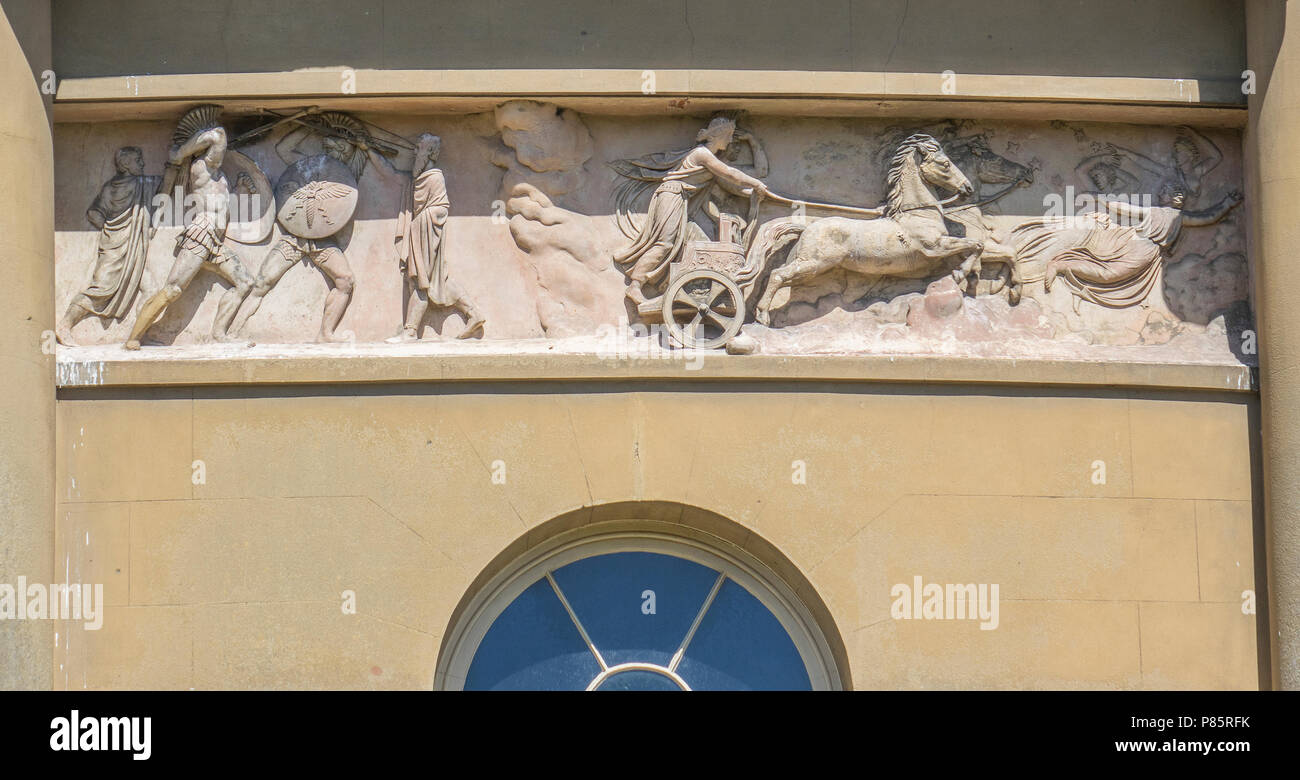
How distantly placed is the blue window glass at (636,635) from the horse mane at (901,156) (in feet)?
8.17

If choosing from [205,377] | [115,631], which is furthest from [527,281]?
[115,631]

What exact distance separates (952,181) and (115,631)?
5460 millimetres

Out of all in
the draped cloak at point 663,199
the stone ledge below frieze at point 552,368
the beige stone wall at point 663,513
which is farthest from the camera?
the draped cloak at point 663,199

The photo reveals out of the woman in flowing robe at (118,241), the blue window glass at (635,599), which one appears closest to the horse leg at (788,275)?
the blue window glass at (635,599)

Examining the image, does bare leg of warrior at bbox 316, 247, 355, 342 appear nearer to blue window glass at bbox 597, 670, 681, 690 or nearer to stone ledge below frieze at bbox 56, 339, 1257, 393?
stone ledge below frieze at bbox 56, 339, 1257, 393

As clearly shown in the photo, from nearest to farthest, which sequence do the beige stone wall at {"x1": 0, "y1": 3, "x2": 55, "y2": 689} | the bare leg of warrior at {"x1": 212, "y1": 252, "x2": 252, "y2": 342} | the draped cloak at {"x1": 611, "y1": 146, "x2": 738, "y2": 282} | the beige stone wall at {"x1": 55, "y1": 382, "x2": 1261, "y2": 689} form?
the beige stone wall at {"x1": 0, "y1": 3, "x2": 55, "y2": 689} → the beige stone wall at {"x1": 55, "y1": 382, "x2": 1261, "y2": 689} → the bare leg of warrior at {"x1": 212, "y1": 252, "x2": 252, "y2": 342} → the draped cloak at {"x1": 611, "y1": 146, "x2": 738, "y2": 282}

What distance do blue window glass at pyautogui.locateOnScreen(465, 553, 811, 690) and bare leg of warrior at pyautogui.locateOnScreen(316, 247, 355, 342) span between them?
192cm

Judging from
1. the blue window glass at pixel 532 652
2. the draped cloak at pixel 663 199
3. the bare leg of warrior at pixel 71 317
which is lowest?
the blue window glass at pixel 532 652

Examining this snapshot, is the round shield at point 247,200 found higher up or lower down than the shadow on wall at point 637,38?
lower down

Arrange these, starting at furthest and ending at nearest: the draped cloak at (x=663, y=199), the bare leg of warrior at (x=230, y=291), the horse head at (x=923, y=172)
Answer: the horse head at (x=923, y=172), the draped cloak at (x=663, y=199), the bare leg of warrior at (x=230, y=291)

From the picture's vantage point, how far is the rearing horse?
1129 cm

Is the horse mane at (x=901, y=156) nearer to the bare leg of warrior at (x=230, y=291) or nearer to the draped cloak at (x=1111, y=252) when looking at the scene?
the draped cloak at (x=1111, y=252)

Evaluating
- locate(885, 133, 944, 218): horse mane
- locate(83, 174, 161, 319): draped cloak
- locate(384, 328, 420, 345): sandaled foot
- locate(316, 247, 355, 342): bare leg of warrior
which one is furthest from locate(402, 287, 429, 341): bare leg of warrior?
locate(885, 133, 944, 218): horse mane

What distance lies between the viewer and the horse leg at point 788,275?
1127 cm
